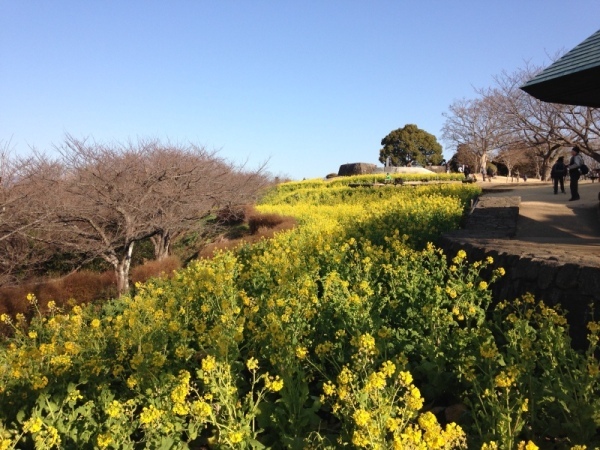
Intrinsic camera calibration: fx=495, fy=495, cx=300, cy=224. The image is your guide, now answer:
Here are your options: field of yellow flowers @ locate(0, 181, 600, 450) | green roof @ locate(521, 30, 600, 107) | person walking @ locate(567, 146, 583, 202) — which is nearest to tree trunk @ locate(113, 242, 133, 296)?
field of yellow flowers @ locate(0, 181, 600, 450)

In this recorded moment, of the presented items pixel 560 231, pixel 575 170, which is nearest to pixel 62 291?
pixel 560 231

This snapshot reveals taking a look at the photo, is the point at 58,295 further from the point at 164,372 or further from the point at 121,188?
the point at 164,372

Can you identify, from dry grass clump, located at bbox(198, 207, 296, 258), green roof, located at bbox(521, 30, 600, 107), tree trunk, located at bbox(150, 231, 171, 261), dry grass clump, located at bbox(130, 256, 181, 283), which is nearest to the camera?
green roof, located at bbox(521, 30, 600, 107)

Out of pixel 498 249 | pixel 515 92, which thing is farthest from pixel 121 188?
pixel 515 92

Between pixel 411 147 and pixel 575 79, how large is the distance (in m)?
57.5

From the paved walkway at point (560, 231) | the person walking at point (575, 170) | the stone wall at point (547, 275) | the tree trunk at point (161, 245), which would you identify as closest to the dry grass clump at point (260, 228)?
the tree trunk at point (161, 245)

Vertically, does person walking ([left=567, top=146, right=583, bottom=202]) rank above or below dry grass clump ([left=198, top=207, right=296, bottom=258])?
above

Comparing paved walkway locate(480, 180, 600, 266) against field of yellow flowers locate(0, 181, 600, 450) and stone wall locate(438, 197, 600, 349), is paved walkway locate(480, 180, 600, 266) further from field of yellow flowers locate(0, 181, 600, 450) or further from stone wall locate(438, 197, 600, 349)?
field of yellow flowers locate(0, 181, 600, 450)

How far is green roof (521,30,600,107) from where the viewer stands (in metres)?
6.54

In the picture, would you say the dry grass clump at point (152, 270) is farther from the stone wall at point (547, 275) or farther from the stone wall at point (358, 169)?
the stone wall at point (358, 169)

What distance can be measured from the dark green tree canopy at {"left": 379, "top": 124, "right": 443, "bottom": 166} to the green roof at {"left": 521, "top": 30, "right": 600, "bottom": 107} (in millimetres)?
56041

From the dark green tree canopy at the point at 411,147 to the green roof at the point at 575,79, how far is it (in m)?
56.0

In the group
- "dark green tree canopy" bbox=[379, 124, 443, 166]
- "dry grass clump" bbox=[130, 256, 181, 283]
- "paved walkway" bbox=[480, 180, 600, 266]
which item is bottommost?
"dry grass clump" bbox=[130, 256, 181, 283]

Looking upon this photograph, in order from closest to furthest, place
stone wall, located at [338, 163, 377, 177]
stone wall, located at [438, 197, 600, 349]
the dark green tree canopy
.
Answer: stone wall, located at [438, 197, 600, 349] → stone wall, located at [338, 163, 377, 177] → the dark green tree canopy
